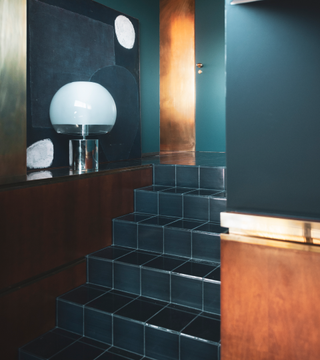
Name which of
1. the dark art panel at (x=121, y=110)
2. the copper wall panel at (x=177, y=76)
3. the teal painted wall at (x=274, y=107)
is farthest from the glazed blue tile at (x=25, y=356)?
the copper wall panel at (x=177, y=76)

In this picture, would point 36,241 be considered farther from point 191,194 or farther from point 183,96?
point 183,96

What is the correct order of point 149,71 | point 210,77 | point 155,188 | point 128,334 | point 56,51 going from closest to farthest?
point 128,334 → point 155,188 → point 56,51 → point 149,71 → point 210,77

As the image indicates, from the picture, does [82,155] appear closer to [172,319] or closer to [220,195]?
[220,195]

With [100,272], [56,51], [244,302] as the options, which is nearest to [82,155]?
[100,272]

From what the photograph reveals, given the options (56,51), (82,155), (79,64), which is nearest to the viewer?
(82,155)

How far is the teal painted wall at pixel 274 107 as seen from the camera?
0.90 metres

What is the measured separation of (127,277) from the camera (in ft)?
7.93

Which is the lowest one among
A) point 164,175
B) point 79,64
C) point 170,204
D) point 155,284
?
point 155,284

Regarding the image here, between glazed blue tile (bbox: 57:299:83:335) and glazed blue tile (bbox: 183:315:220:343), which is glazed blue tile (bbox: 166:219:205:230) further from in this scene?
glazed blue tile (bbox: 57:299:83:335)

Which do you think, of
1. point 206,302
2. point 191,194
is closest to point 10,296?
point 206,302

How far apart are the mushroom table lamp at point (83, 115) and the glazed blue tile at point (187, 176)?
787 millimetres

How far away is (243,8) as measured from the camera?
95 centimetres

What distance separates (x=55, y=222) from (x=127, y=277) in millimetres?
581

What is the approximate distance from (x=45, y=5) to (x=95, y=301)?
8.31 ft
